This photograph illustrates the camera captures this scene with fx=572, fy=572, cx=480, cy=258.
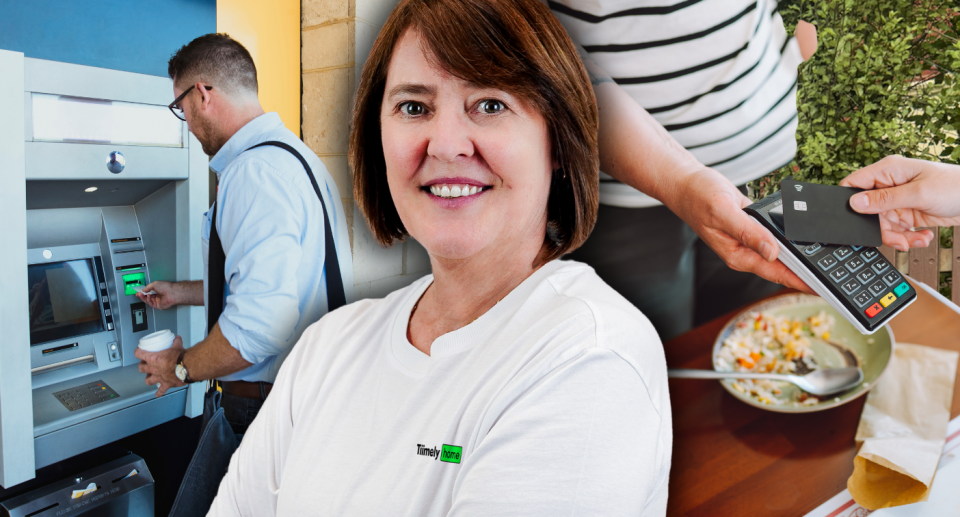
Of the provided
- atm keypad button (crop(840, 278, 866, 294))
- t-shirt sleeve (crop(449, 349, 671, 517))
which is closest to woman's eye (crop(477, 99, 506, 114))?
t-shirt sleeve (crop(449, 349, 671, 517))

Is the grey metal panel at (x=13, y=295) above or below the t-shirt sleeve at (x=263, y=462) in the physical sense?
above

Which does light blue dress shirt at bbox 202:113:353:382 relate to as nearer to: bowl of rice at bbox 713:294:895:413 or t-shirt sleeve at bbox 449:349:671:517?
t-shirt sleeve at bbox 449:349:671:517

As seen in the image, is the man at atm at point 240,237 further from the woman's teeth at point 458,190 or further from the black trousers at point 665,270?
the black trousers at point 665,270

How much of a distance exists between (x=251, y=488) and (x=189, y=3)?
913mm

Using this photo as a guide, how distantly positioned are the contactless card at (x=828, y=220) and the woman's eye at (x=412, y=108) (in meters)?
0.63

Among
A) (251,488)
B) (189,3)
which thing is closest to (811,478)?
(251,488)

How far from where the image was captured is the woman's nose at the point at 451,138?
2.94ft

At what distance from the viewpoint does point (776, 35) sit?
1102 millimetres

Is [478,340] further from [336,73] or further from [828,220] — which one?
[336,73]

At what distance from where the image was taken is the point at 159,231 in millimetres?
1169

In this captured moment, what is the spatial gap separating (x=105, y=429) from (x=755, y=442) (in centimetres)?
131

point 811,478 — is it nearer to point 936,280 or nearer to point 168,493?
point 936,280

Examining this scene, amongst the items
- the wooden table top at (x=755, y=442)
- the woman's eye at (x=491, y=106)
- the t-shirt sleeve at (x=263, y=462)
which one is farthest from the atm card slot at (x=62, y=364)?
the wooden table top at (x=755, y=442)

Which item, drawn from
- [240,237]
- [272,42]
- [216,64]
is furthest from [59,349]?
[272,42]
